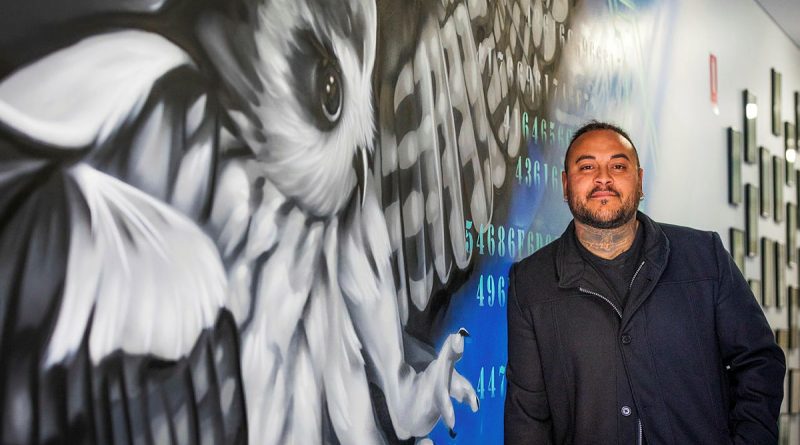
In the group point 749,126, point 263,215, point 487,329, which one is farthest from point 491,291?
point 749,126

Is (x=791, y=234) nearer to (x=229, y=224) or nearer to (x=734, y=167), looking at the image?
(x=734, y=167)

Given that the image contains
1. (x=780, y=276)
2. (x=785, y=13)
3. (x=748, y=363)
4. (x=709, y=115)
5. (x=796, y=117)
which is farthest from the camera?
(x=796, y=117)

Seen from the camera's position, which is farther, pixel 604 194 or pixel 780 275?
pixel 780 275

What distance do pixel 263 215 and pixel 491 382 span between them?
1122 mm

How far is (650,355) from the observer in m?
1.91

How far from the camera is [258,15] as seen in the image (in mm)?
1710

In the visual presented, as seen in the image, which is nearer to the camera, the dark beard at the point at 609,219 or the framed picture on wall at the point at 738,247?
the dark beard at the point at 609,219

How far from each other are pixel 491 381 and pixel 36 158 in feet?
5.29

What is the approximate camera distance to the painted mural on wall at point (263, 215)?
128 cm

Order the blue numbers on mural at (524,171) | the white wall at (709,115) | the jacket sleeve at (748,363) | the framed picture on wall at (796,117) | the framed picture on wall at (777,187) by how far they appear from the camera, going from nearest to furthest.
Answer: the jacket sleeve at (748,363) → the blue numbers on mural at (524,171) → the white wall at (709,115) → the framed picture on wall at (777,187) → the framed picture on wall at (796,117)

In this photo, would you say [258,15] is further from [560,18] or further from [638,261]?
[560,18]

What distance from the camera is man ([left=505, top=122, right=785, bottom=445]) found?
1.89 m

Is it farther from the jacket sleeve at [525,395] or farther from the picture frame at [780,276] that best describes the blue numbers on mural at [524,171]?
the picture frame at [780,276]

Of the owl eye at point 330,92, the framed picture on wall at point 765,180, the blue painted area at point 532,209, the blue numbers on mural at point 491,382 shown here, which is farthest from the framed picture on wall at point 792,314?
the owl eye at point 330,92
